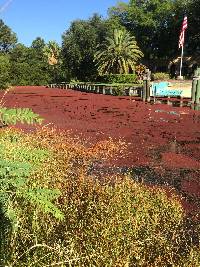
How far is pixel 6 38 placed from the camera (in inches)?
3339

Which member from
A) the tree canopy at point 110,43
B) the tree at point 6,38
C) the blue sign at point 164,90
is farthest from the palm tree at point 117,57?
the tree at point 6,38

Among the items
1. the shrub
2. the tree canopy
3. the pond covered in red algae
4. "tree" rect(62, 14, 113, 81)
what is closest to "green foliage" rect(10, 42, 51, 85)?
the tree canopy

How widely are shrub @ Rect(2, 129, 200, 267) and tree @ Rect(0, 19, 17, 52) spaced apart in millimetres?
80799

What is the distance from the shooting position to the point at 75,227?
16.0 feet

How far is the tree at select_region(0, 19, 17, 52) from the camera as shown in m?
84.2

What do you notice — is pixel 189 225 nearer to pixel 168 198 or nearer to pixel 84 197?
pixel 168 198

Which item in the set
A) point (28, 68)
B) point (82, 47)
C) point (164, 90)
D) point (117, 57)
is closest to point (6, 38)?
point (28, 68)

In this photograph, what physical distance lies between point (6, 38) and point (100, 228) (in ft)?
280

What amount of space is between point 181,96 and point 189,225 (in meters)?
20.5

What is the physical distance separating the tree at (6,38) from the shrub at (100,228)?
80.8m

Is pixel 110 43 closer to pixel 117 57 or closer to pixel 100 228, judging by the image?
pixel 117 57

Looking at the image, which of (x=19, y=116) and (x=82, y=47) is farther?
(x=82, y=47)

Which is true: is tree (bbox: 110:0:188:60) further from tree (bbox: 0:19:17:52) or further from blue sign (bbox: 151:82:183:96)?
blue sign (bbox: 151:82:183:96)

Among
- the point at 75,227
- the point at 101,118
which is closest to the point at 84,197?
the point at 75,227
